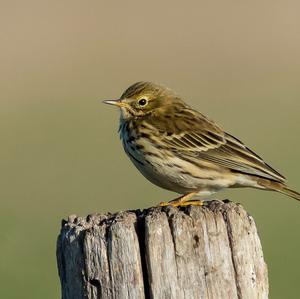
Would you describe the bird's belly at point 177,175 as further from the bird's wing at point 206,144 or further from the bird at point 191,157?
the bird's wing at point 206,144

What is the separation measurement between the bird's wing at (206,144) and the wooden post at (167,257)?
3713 millimetres

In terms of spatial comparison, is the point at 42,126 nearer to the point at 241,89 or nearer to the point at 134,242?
the point at 241,89

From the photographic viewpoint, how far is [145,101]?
10.5 m

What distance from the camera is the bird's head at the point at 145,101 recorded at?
34.2 feet

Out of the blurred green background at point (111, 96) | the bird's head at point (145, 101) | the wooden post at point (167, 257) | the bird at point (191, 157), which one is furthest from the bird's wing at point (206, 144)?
the wooden post at point (167, 257)

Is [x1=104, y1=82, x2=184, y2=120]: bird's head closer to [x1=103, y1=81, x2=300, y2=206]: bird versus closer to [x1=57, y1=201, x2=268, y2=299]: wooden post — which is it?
[x1=103, y1=81, x2=300, y2=206]: bird

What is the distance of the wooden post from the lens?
5.58m

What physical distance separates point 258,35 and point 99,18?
555cm

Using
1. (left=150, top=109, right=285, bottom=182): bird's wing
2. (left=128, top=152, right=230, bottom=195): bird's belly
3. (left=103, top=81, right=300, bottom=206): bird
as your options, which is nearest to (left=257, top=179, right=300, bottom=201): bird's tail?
(left=103, top=81, right=300, bottom=206): bird

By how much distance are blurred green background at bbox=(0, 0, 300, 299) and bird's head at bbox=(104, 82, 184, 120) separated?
8.37ft

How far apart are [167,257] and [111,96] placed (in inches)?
755

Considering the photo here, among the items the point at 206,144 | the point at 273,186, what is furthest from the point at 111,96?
the point at 273,186

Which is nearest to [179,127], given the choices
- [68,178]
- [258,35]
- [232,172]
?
[232,172]

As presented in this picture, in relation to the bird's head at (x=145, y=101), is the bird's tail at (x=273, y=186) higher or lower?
lower
